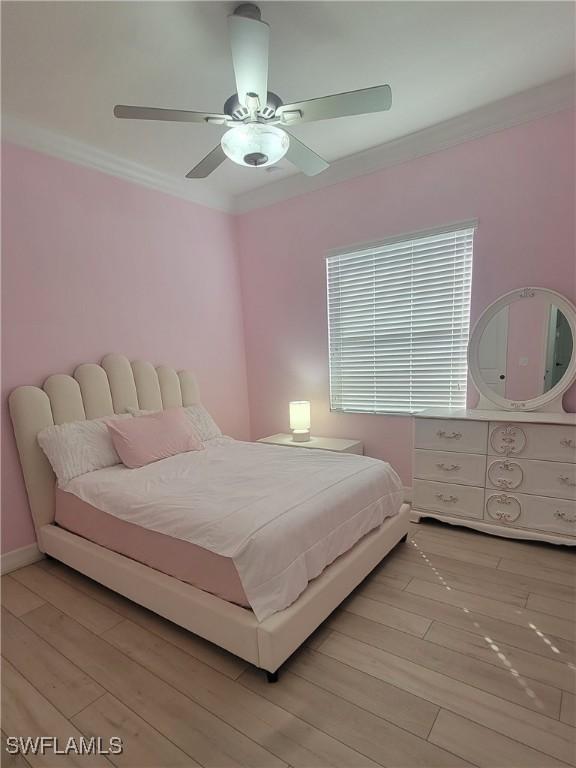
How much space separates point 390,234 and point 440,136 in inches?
28.1

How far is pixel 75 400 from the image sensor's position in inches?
104

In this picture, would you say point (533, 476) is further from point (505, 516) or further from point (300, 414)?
point (300, 414)

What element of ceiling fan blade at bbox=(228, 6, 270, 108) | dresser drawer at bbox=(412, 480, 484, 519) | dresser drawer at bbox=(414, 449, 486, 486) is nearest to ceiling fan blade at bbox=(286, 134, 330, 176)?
ceiling fan blade at bbox=(228, 6, 270, 108)

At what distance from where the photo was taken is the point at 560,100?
92.2 inches

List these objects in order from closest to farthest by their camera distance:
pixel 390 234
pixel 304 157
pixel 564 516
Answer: pixel 304 157 → pixel 564 516 → pixel 390 234

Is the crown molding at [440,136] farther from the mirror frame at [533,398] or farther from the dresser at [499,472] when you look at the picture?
the dresser at [499,472]

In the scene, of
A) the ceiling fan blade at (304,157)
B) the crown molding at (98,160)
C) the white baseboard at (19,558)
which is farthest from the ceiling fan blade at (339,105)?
the white baseboard at (19,558)

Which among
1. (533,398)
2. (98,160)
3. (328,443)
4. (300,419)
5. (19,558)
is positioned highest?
(98,160)

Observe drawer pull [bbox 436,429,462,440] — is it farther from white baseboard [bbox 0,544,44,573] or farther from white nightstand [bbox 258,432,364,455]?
white baseboard [bbox 0,544,44,573]

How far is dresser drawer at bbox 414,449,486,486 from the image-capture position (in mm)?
2574

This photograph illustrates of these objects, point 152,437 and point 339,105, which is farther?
point 152,437

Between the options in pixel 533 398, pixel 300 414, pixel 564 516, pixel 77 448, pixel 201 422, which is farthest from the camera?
pixel 300 414

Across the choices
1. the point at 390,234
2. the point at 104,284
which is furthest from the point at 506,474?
the point at 104,284

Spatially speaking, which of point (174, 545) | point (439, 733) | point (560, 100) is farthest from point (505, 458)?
point (560, 100)
